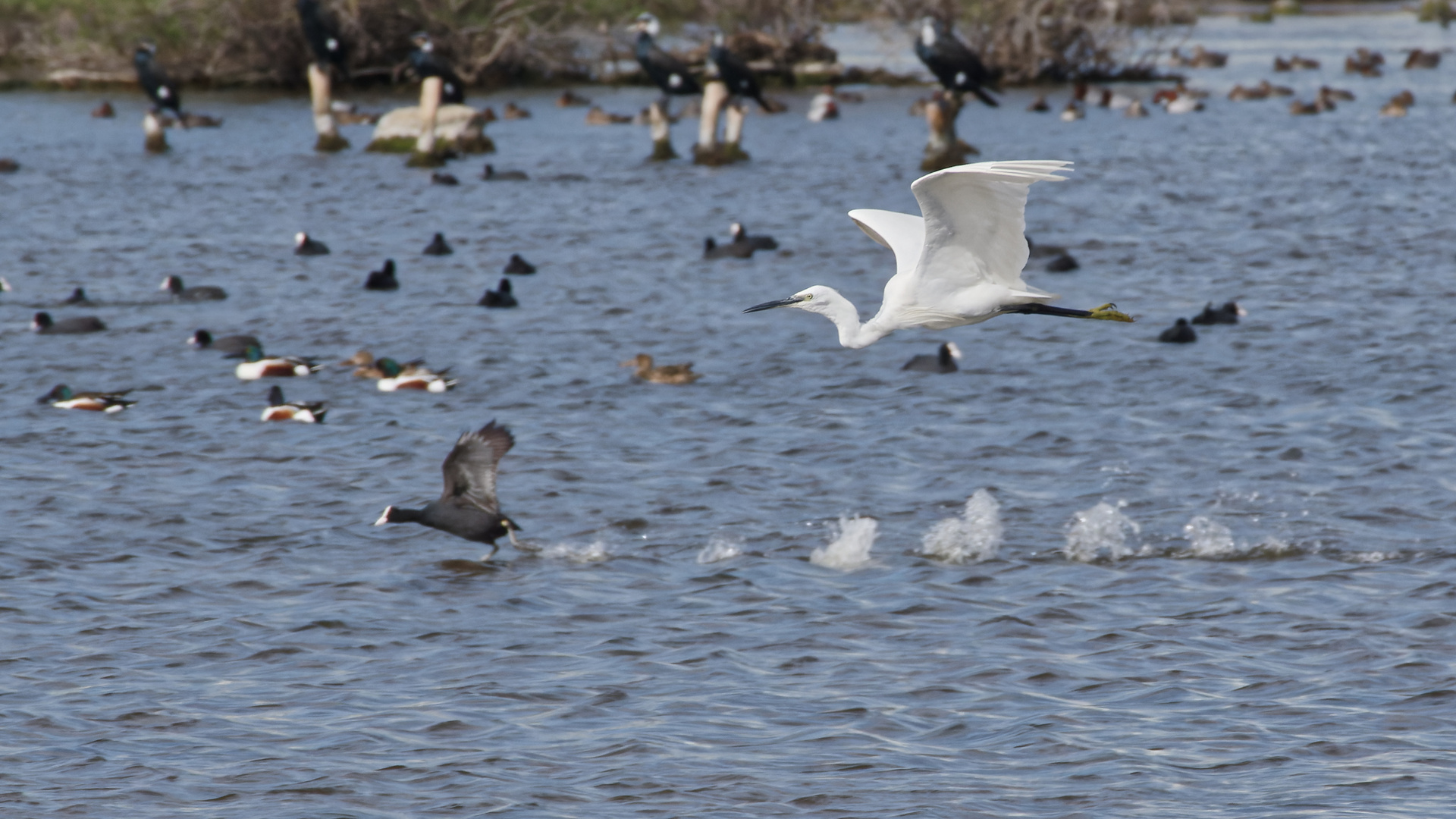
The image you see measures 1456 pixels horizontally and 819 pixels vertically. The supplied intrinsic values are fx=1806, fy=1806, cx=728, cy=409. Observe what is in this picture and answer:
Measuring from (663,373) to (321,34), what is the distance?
67.5ft

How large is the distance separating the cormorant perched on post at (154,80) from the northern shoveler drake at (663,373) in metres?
22.1

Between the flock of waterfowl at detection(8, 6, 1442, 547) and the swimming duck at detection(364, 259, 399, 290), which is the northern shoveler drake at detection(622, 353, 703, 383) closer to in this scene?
the flock of waterfowl at detection(8, 6, 1442, 547)

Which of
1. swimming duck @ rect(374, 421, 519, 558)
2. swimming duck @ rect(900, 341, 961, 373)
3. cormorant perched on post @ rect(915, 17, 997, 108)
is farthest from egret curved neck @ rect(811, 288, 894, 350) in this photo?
cormorant perched on post @ rect(915, 17, 997, 108)

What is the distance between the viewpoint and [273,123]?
43562mm

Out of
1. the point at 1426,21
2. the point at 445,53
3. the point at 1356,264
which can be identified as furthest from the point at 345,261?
the point at 1426,21

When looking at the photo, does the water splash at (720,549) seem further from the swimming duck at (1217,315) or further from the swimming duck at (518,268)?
the swimming duck at (518,268)

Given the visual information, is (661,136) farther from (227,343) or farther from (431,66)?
(227,343)

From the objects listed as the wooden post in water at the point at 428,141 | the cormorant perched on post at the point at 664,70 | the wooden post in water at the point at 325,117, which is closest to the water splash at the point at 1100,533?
the cormorant perched on post at the point at 664,70

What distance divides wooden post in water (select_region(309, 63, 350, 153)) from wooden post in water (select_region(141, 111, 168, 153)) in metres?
3.17

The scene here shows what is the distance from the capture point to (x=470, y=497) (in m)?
12.8

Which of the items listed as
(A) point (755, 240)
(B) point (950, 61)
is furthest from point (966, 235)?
(B) point (950, 61)

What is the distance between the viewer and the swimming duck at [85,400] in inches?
648

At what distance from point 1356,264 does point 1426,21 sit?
187ft

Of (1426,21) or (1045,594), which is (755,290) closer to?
(1045,594)
